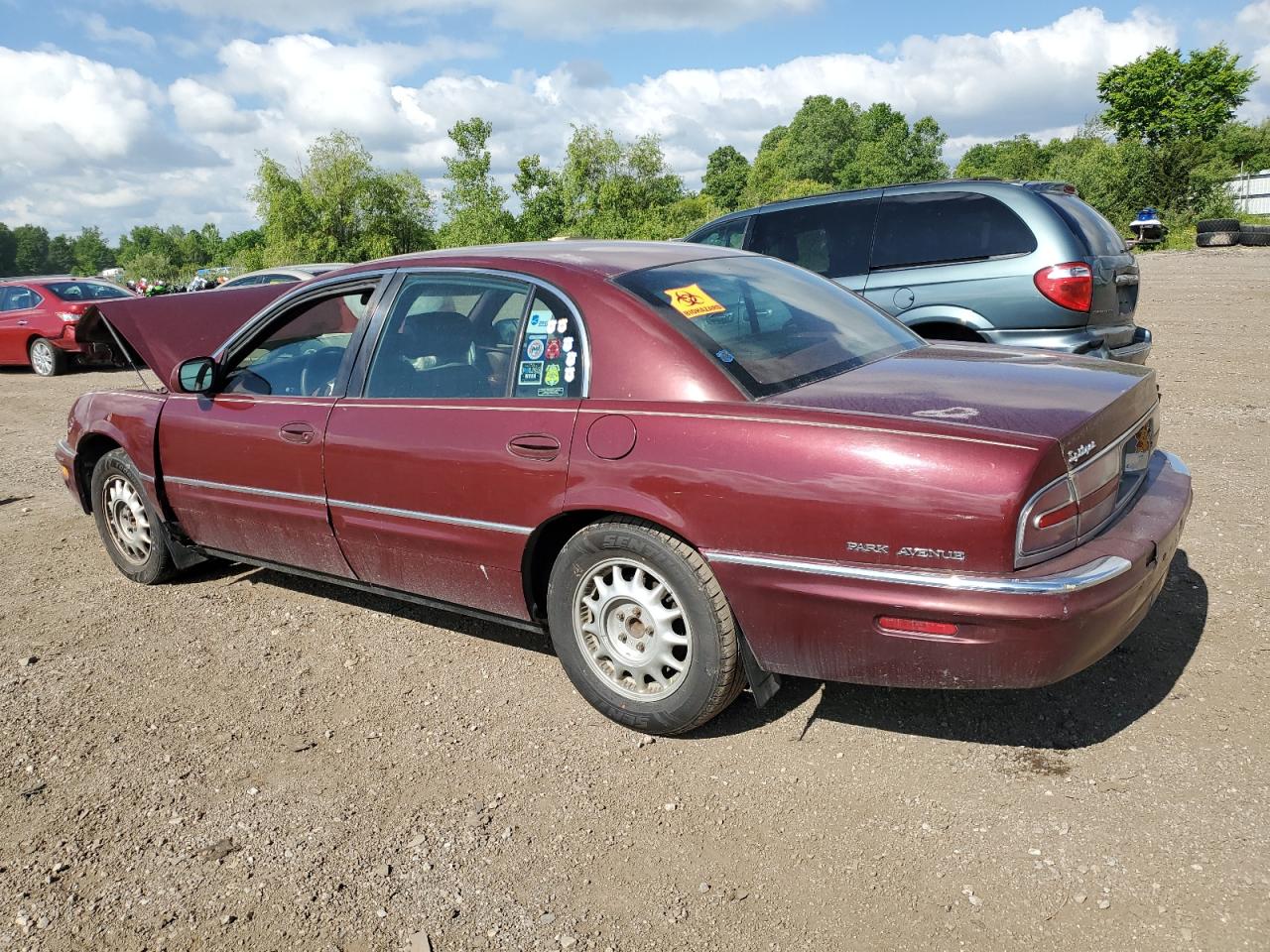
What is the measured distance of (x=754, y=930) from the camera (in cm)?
239

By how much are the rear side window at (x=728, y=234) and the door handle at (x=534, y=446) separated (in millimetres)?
5058

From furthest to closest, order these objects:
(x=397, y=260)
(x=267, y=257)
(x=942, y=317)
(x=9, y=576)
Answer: (x=267, y=257) → (x=942, y=317) → (x=9, y=576) → (x=397, y=260)

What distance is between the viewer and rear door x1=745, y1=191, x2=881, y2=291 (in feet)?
23.5

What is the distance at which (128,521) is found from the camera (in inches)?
202

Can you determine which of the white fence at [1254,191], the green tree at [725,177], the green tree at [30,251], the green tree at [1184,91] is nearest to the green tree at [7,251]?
the green tree at [30,251]

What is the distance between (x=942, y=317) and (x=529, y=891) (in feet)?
16.8

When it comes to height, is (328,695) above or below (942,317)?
below

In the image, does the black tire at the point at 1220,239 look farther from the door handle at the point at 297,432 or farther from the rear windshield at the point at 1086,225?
the door handle at the point at 297,432

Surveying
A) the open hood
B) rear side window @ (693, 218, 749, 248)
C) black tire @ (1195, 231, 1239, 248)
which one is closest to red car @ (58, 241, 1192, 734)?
the open hood

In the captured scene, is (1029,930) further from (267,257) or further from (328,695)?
(267,257)

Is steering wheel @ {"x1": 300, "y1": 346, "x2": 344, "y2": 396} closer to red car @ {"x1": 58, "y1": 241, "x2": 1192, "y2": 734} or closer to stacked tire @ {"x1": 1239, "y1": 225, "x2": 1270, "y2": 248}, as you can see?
red car @ {"x1": 58, "y1": 241, "x2": 1192, "y2": 734}

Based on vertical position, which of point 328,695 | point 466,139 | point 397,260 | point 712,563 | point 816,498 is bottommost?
point 328,695

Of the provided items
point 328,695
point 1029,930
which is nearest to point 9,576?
point 328,695

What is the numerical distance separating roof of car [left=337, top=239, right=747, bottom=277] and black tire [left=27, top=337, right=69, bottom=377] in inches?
537
